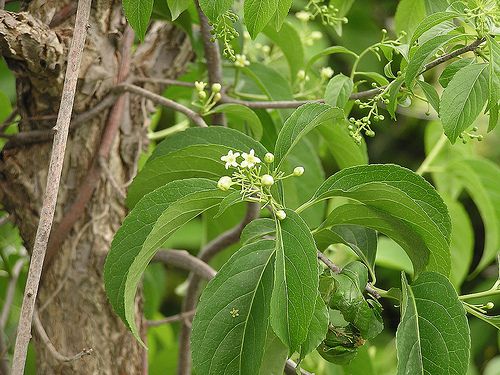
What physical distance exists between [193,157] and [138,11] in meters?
0.13

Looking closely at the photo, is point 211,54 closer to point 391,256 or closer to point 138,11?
point 138,11

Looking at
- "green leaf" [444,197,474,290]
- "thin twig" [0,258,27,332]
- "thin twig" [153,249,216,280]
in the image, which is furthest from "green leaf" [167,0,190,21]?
"green leaf" [444,197,474,290]

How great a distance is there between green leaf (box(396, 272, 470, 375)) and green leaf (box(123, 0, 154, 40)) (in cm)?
30

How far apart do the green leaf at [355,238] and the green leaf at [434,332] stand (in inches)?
3.5

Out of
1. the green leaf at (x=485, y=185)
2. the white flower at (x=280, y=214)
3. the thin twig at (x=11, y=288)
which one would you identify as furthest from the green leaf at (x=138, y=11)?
the green leaf at (x=485, y=185)

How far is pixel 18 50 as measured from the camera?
28.0 inches

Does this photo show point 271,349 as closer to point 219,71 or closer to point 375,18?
point 219,71

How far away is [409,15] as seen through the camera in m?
0.83

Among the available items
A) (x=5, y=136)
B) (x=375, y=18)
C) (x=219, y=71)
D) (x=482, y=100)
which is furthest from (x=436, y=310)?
(x=375, y=18)

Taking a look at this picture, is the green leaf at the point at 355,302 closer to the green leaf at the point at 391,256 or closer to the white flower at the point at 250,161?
the white flower at the point at 250,161

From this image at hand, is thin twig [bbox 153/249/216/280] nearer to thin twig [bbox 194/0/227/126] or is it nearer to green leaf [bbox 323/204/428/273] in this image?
thin twig [bbox 194/0/227/126]

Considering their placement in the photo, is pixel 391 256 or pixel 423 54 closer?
pixel 423 54

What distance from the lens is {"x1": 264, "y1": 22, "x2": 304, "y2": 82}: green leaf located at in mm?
986

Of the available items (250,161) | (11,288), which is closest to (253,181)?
(250,161)
